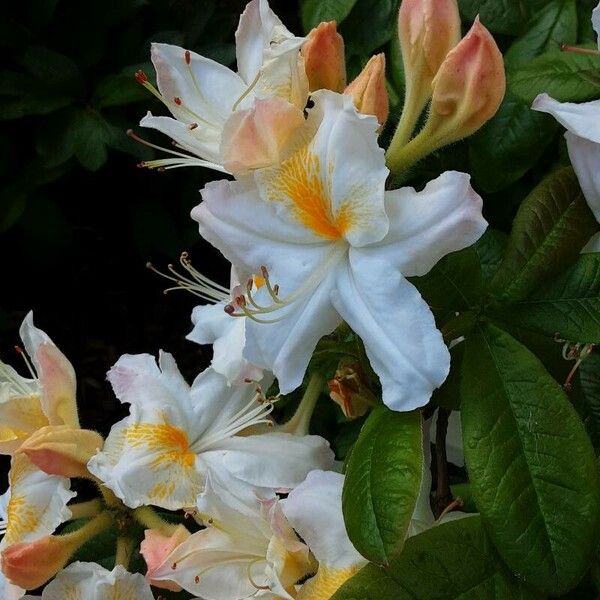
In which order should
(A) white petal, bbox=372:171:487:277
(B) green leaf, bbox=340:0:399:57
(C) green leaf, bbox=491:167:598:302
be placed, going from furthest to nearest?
(B) green leaf, bbox=340:0:399:57, (C) green leaf, bbox=491:167:598:302, (A) white petal, bbox=372:171:487:277

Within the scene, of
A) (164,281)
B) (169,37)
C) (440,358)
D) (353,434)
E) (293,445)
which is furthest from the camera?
(164,281)

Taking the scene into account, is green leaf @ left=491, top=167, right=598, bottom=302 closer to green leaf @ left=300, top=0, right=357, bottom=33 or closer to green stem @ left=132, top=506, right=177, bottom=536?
green stem @ left=132, top=506, right=177, bottom=536

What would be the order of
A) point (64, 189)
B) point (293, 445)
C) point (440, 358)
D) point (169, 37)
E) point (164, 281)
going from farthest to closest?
point (164, 281) → point (64, 189) → point (169, 37) → point (293, 445) → point (440, 358)

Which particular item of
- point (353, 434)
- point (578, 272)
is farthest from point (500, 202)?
point (578, 272)

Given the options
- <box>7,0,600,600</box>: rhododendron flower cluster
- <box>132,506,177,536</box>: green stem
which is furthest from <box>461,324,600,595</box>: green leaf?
<box>132,506,177,536</box>: green stem

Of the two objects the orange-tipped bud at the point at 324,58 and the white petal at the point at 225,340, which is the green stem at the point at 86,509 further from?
the orange-tipped bud at the point at 324,58

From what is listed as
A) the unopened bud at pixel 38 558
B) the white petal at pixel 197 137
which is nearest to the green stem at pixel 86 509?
the unopened bud at pixel 38 558

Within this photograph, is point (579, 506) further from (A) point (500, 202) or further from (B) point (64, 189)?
(B) point (64, 189)
